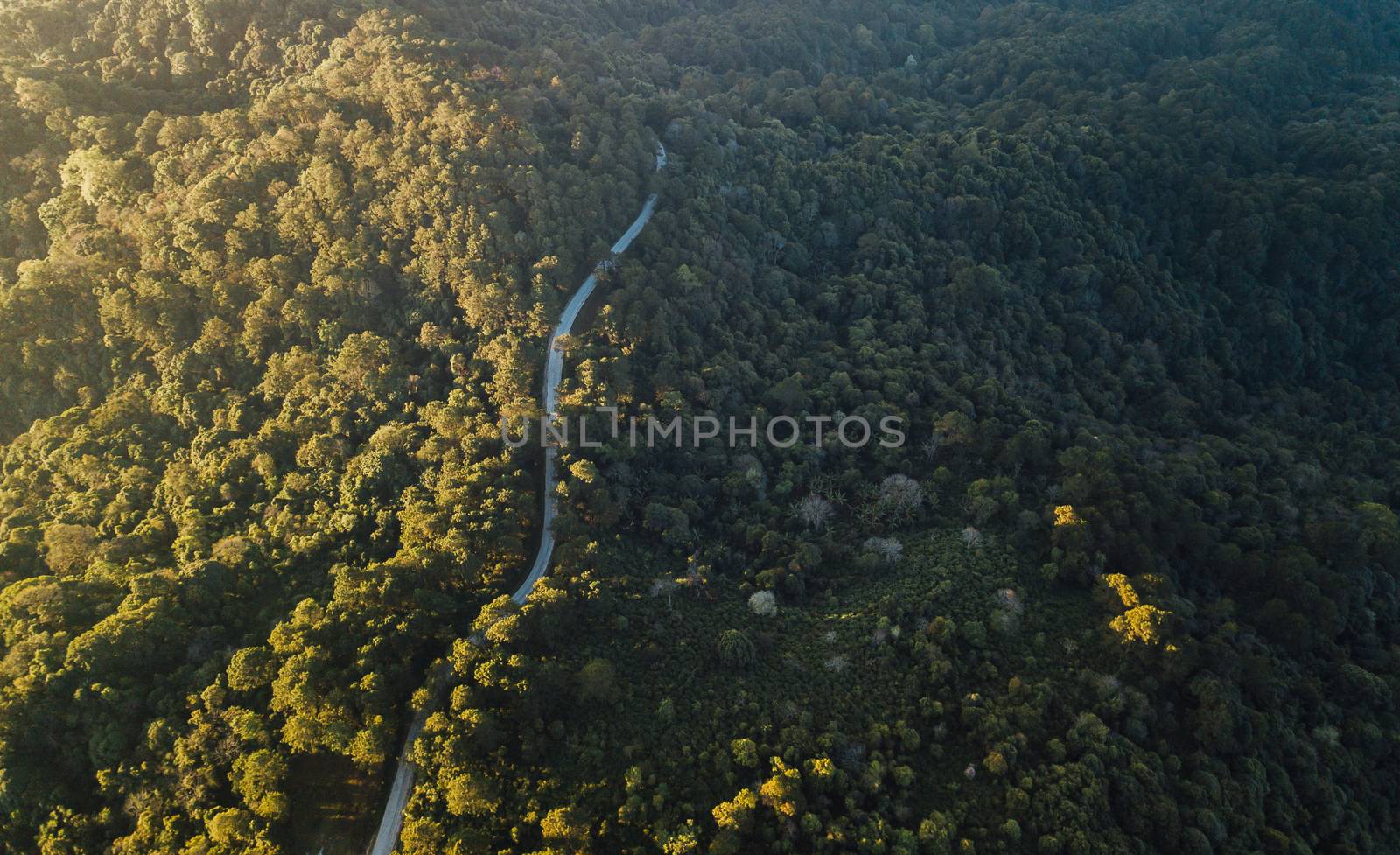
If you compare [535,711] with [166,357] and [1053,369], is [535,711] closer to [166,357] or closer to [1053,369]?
[166,357]

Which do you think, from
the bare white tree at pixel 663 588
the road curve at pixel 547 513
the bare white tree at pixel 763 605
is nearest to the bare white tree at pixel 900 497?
the bare white tree at pixel 763 605

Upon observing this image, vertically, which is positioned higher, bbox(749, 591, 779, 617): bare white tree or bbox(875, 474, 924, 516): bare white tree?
bbox(875, 474, 924, 516): bare white tree

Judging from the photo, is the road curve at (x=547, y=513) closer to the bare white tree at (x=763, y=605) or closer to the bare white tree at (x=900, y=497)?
the bare white tree at (x=763, y=605)

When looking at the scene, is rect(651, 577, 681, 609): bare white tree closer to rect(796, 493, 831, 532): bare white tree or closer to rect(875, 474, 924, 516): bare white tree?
rect(796, 493, 831, 532): bare white tree

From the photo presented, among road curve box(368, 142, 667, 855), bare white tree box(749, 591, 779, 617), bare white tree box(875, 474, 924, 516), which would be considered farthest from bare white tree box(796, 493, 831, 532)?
road curve box(368, 142, 667, 855)

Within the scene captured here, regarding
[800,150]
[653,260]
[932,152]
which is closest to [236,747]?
[653,260]

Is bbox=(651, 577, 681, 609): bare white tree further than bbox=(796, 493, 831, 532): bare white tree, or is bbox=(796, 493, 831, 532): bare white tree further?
bbox=(796, 493, 831, 532): bare white tree

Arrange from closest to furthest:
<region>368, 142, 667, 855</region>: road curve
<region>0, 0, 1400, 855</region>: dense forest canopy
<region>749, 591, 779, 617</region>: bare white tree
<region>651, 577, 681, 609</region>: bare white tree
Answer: <region>368, 142, 667, 855</region>: road curve
<region>0, 0, 1400, 855</region>: dense forest canopy
<region>651, 577, 681, 609</region>: bare white tree
<region>749, 591, 779, 617</region>: bare white tree
